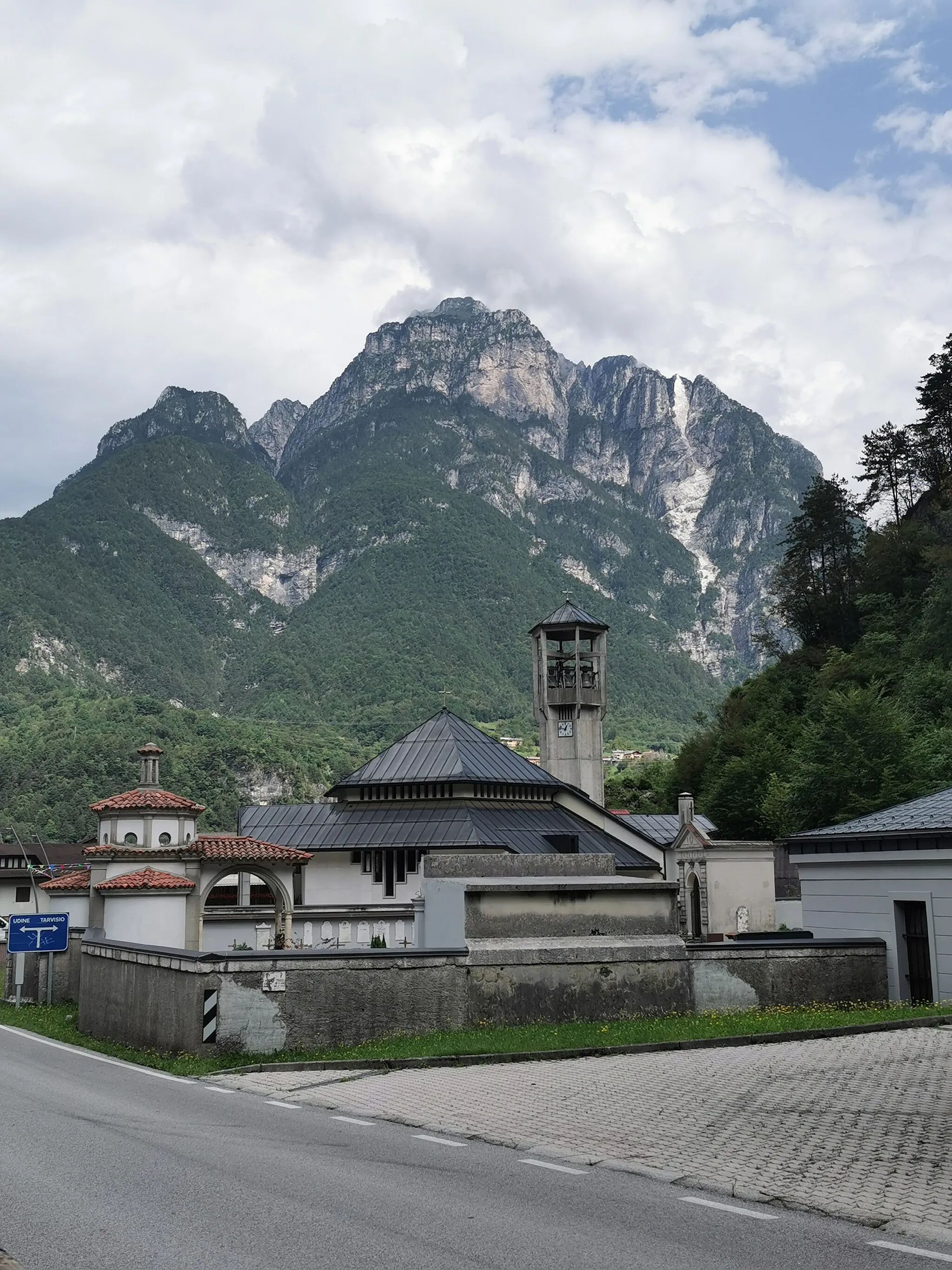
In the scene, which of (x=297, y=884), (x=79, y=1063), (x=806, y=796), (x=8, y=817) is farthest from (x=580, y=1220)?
(x=8, y=817)

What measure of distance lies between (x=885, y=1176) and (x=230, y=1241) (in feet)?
18.0

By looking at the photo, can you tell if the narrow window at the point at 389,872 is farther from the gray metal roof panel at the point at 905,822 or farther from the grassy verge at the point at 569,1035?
the grassy verge at the point at 569,1035

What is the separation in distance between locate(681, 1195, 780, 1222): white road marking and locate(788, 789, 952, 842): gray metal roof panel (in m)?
13.8

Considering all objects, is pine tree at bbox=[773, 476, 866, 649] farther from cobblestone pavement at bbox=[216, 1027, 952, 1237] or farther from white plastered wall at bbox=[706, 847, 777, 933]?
cobblestone pavement at bbox=[216, 1027, 952, 1237]

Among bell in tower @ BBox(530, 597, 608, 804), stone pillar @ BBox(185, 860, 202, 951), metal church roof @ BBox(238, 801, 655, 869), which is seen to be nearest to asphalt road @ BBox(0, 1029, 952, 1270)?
stone pillar @ BBox(185, 860, 202, 951)

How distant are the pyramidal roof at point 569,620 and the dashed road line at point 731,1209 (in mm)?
47581

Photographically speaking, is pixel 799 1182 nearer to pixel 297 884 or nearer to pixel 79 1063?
pixel 79 1063

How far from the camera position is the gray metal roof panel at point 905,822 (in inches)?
880

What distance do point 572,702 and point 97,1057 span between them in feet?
128

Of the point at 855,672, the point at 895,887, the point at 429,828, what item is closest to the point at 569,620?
the point at 855,672

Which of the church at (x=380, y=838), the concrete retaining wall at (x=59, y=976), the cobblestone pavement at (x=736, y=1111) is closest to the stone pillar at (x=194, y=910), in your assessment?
the church at (x=380, y=838)

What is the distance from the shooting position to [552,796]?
46938 mm


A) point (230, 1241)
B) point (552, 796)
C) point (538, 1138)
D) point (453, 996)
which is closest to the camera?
point (230, 1241)

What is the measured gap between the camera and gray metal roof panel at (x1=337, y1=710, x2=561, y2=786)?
44.0m
